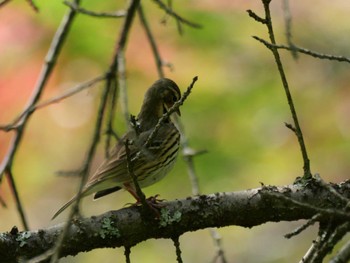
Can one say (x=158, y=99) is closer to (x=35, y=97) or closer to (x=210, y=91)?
(x=210, y=91)

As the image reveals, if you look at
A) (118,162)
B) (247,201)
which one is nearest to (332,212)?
(247,201)

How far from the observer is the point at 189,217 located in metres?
3.92

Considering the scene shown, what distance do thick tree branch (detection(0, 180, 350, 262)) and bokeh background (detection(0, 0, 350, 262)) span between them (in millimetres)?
2397

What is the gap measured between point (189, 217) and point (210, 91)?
277cm

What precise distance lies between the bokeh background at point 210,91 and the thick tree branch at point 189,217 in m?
2.40

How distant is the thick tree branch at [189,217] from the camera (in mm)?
3830

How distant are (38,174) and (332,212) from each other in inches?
184

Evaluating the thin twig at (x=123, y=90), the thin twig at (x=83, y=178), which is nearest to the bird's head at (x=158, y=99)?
the thin twig at (x=123, y=90)

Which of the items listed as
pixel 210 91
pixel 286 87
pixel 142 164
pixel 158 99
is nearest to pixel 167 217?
pixel 286 87

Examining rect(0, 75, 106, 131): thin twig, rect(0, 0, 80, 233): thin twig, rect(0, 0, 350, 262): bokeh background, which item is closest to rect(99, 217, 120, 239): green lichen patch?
rect(0, 0, 80, 233): thin twig

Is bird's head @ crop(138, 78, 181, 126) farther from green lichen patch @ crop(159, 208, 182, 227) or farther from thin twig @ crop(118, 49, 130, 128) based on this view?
thin twig @ crop(118, 49, 130, 128)

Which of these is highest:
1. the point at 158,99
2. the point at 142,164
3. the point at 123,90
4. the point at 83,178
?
the point at 158,99

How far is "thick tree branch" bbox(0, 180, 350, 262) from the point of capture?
383 cm

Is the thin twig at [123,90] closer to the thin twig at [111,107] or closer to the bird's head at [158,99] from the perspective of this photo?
the thin twig at [111,107]
